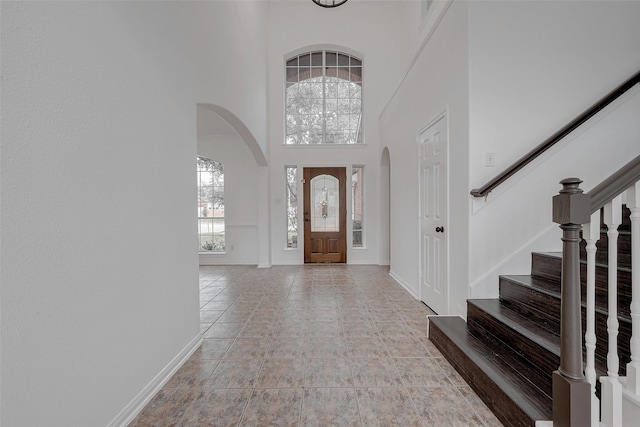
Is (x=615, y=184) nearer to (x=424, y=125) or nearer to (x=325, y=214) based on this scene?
(x=424, y=125)

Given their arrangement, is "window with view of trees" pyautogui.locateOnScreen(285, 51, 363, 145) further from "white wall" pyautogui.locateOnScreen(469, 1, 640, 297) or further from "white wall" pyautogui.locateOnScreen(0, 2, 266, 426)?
"white wall" pyautogui.locateOnScreen(0, 2, 266, 426)

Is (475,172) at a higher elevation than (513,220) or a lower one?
higher

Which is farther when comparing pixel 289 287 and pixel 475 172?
pixel 289 287

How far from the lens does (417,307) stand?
3334mm

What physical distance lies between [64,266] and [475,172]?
265cm

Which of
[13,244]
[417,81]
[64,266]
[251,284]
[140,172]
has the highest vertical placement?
[417,81]

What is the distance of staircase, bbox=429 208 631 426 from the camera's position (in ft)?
4.76

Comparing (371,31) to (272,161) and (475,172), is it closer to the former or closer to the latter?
(272,161)

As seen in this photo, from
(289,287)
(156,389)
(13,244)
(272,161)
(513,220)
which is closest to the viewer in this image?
(13,244)

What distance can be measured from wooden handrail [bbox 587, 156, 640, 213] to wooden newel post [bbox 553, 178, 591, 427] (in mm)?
27

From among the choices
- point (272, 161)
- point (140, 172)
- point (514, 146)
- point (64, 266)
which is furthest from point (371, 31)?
point (64, 266)

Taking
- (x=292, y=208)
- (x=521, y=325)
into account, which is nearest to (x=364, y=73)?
(x=292, y=208)

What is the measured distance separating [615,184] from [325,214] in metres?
5.19

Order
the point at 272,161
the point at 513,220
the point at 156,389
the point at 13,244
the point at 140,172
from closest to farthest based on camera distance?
1. the point at 13,244
2. the point at 140,172
3. the point at 156,389
4. the point at 513,220
5. the point at 272,161
